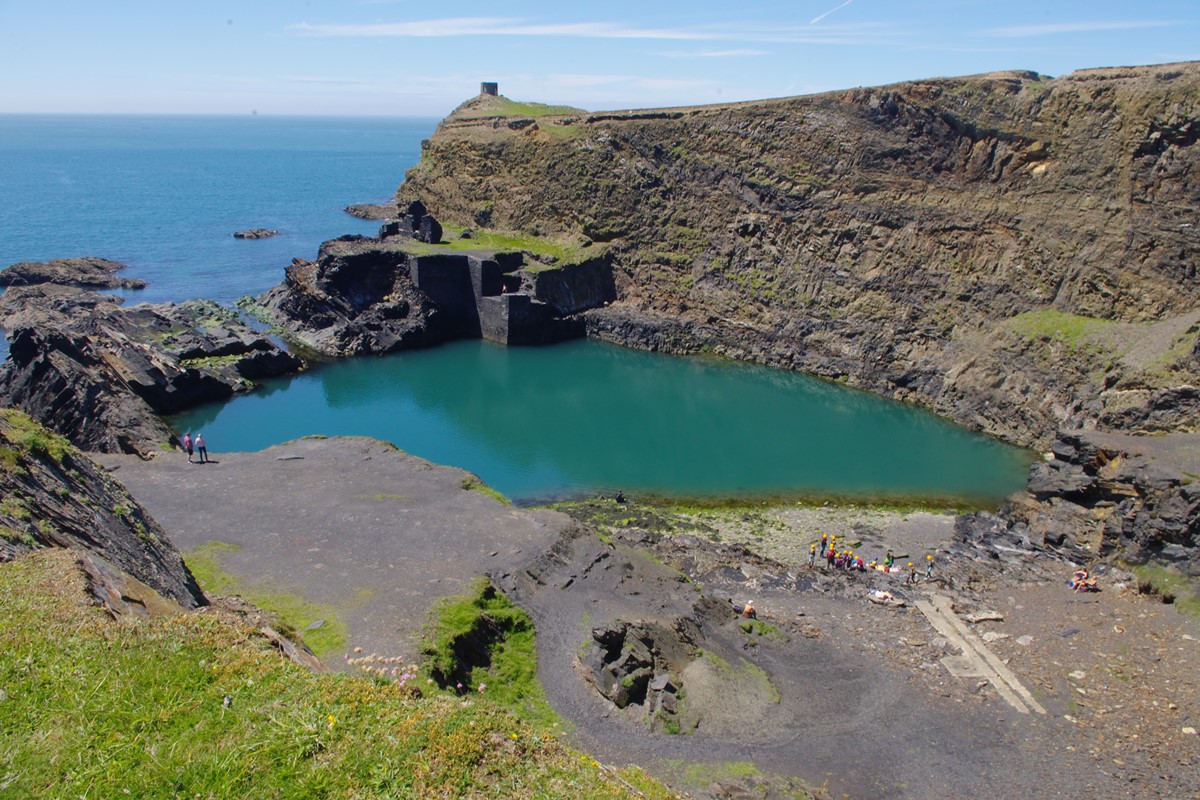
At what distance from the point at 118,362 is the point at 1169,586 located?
157 ft

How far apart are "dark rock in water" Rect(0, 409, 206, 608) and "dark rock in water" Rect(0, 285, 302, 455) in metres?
15.0

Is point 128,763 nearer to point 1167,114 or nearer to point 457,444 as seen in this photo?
point 457,444

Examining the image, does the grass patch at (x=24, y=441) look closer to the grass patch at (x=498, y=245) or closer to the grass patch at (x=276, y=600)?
the grass patch at (x=276, y=600)

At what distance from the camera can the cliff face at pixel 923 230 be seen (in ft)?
147

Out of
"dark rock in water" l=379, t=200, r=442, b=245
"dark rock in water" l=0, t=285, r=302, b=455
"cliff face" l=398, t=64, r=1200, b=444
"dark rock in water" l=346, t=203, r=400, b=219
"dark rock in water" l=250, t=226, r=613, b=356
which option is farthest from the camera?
"dark rock in water" l=346, t=203, r=400, b=219

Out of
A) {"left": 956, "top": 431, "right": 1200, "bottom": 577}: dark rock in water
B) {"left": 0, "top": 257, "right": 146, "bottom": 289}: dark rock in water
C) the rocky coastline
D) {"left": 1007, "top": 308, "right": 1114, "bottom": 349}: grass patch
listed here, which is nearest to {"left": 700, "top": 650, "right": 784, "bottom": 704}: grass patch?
the rocky coastline

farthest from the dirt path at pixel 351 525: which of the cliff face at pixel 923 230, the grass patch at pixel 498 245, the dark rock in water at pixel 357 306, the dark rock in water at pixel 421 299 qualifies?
the grass patch at pixel 498 245

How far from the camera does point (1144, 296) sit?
148 ft

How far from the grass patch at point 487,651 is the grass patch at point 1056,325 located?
37.5m

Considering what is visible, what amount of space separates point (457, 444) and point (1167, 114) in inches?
1669

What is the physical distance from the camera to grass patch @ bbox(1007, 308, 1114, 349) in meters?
45.4

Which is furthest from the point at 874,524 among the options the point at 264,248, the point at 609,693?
the point at 264,248

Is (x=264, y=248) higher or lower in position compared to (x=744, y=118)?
lower

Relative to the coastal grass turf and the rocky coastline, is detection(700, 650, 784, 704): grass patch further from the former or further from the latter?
the coastal grass turf
